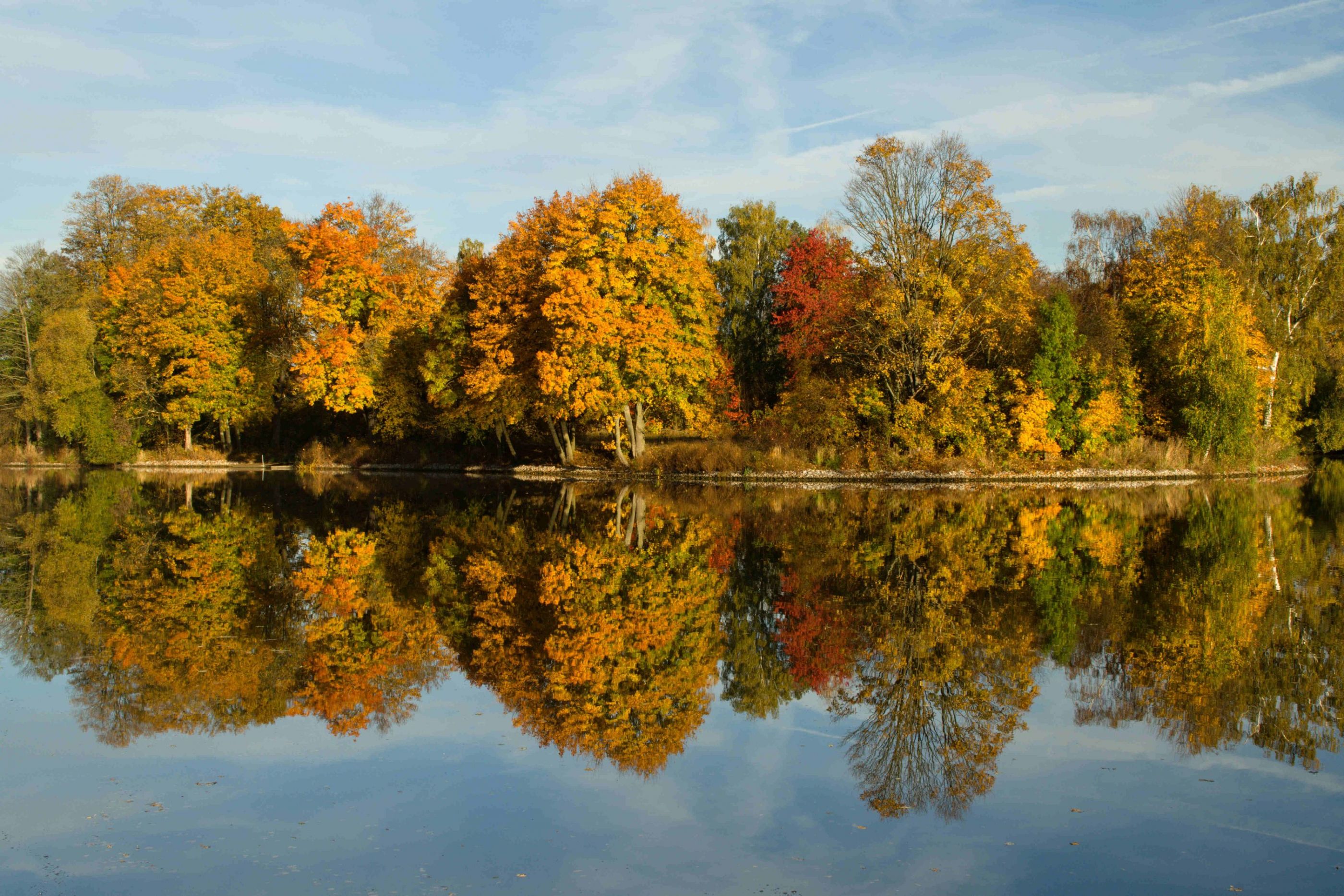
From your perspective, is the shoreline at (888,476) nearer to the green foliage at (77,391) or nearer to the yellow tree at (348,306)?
the yellow tree at (348,306)

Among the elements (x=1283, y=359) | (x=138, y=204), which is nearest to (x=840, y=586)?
(x=1283, y=359)

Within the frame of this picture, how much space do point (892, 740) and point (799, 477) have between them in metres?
29.3

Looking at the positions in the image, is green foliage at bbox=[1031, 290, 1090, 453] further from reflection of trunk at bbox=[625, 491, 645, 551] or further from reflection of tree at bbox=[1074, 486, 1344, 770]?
reflection of tree at bbox=[1074, 486, 1344, 770]

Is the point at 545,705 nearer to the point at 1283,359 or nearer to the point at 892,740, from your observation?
the point at 892,740

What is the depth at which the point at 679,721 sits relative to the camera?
8.54 m

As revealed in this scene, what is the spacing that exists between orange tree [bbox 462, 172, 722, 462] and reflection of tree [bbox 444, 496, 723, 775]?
737 inches

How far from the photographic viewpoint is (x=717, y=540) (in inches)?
763

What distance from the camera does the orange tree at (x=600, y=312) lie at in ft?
120

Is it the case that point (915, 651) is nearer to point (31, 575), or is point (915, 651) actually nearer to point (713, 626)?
point (713, 626)

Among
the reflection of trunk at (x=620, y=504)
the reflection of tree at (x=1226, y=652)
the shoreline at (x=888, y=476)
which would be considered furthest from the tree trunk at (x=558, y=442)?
the reflection of tree at (x=1226, y=652)

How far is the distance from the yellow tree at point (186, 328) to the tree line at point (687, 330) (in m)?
0.16

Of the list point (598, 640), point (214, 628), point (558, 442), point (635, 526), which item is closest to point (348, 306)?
point (558, 442)

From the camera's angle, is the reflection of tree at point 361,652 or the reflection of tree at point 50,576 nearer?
the reflection of tree at point 361,652

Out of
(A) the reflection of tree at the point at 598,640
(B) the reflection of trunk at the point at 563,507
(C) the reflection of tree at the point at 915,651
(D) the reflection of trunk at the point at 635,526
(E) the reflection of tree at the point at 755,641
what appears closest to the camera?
(C) the reflection of tree at the point at 915,651
